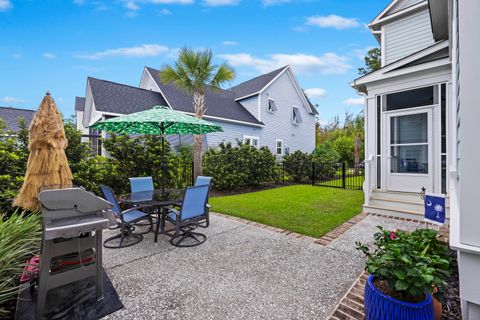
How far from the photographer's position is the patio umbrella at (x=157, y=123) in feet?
13.5

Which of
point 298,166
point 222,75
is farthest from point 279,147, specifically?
point 222,75

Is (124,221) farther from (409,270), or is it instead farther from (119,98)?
(119,98)

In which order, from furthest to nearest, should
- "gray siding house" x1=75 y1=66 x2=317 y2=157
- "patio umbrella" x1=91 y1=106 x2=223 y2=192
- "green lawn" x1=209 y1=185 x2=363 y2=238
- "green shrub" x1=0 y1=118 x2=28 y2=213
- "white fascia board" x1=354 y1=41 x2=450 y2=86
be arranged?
1. "gray siding house" x1=75 y1=66 x2=317 y2=157
2. "white fascia board" x1=354 y1=41 x2=450 y2=86
3. "green lawn" x1=209 y1=185 x2=363 y2=238
4. "green shrub" x1=0 y1=118 x2=28 y2=213
5. "patio umbrella" x1=91 y1=106 x2=223 y2=192

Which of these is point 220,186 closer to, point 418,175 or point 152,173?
point 152,173

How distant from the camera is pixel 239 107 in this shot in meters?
17.2

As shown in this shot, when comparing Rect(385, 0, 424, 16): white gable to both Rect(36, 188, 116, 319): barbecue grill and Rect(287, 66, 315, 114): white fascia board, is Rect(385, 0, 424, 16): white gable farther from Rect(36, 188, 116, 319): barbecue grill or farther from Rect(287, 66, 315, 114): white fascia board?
Rect(36, 188, 116, 319): barbecue grill

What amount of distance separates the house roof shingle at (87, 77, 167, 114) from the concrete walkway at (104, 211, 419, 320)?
8499 millimetres

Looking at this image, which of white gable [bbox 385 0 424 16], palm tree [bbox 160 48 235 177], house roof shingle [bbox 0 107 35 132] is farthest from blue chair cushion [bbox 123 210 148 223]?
house roof shingle [bbox 0 107 35 132]

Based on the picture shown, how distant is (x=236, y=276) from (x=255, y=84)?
1706cm

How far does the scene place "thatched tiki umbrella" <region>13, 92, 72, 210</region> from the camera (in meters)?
3.59

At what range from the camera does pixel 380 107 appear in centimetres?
640

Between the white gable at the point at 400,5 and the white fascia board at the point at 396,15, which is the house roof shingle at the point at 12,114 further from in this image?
the white gable at the point at 400,5

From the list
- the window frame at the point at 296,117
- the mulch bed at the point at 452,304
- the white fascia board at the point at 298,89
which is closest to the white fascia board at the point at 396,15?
the mulch bed at the point at 452,304

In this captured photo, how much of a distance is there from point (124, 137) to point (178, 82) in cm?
385
